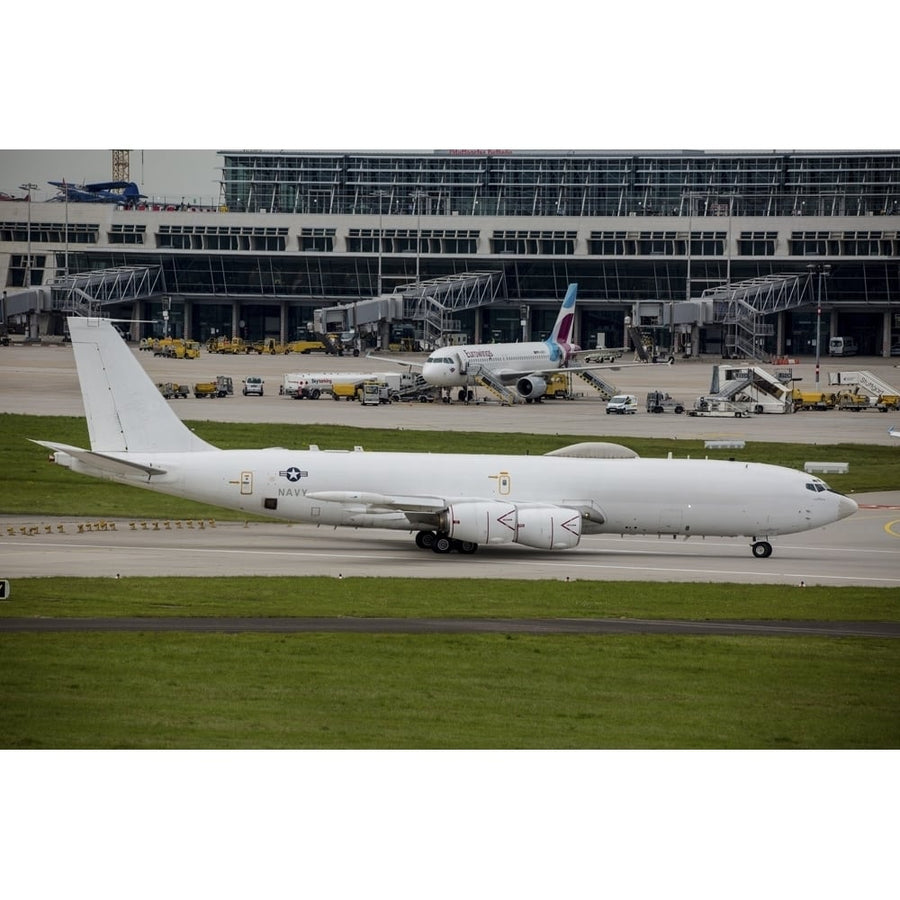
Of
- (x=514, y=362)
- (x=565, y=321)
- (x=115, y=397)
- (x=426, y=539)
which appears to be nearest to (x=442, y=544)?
(x=426, y=539)

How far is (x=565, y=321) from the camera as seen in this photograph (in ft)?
417

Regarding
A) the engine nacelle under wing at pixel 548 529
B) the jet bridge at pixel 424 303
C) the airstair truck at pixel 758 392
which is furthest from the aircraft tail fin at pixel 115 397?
the jet bridge at pixel 424 303

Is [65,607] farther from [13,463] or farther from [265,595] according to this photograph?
[13,463]

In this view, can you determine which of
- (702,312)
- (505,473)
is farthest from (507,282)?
(505,473)

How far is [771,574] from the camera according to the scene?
5572 centimetres

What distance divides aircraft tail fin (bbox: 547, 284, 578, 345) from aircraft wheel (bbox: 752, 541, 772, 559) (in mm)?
66766

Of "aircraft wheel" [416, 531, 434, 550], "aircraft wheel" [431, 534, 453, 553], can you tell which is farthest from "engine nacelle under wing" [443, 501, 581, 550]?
"aircraft wheel" [416, 531, 434, 550]

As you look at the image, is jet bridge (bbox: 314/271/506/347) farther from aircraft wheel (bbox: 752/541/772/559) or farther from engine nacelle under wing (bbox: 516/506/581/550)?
engine nacelle under wing (bbox: 516/506/581/550)

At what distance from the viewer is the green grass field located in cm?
3250

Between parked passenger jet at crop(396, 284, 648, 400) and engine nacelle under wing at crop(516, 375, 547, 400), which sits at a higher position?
parked passenger jet at crop(396, 284, 648, 400)

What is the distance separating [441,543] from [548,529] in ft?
16.3

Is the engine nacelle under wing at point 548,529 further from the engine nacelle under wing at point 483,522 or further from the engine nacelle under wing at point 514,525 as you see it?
the engine nacelle under wing at point 483,522

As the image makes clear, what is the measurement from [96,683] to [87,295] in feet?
283

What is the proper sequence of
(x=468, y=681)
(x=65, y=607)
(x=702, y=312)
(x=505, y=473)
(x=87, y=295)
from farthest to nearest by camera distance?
(x=702, y=312) → (x=87, y=295) → (x=505, y=473) → (x=65, y=607) → (x=468, y=681)
